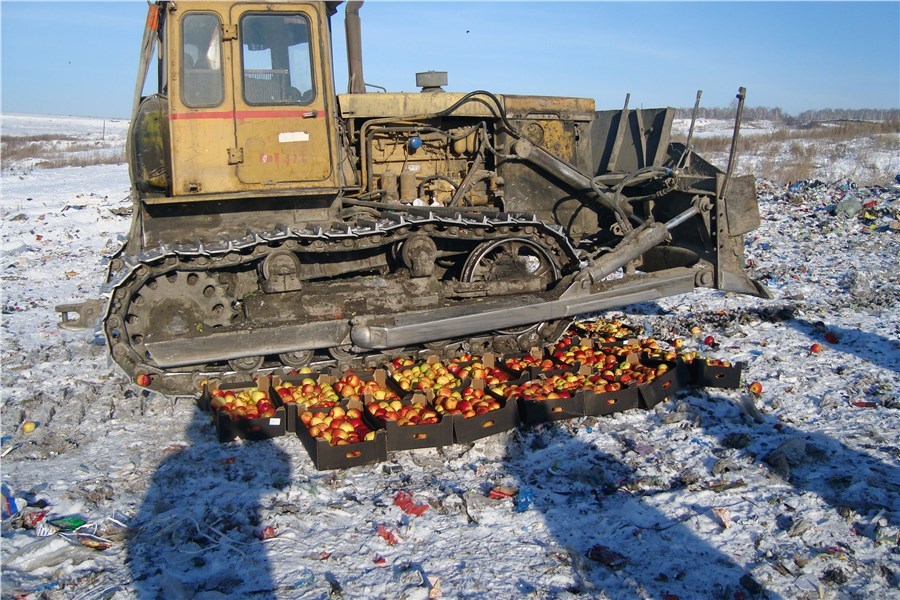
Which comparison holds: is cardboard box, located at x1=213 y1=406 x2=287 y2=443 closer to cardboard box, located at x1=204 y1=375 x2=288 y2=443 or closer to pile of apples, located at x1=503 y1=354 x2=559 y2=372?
cardboard box, located at x1=204 y1=375 x2=288 y2=443

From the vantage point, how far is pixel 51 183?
67.2ft

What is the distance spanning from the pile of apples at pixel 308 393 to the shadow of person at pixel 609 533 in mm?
1409

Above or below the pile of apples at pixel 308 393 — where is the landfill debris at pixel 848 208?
above

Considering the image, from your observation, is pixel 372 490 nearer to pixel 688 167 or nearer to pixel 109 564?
pixel 109 564

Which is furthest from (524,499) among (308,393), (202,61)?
(202,61)

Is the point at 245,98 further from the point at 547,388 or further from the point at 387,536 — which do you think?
the point at 387,536

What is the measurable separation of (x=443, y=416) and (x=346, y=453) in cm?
71

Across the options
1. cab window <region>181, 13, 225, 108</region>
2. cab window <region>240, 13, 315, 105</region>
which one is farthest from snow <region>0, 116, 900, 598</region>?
cab window <region>240, 13, 315, 105</region>

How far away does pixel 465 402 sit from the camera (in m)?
5.51

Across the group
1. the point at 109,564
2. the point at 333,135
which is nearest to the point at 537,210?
the point at 333,135

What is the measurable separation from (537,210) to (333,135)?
252cm

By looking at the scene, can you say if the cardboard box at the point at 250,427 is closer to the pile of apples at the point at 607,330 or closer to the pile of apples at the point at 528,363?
the pile of apples at the point at 528,363

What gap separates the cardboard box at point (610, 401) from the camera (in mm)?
5516

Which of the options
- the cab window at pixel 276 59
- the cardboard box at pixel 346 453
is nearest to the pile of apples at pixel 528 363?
the cardboard box at pixel 346 453
